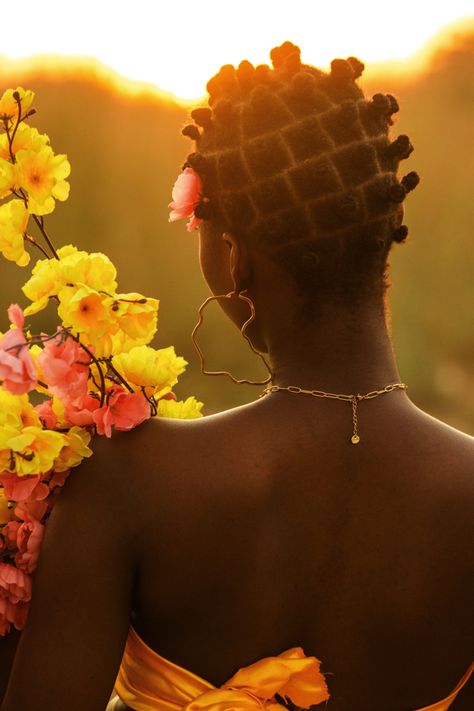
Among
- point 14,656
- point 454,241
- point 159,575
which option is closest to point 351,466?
point 159,575

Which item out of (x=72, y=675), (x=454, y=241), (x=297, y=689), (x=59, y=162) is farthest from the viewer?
(x=454, y=241)

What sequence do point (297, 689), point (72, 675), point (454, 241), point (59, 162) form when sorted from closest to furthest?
point (72, 675)
point (297, 689)
point (59, 162)
point (454, 241)

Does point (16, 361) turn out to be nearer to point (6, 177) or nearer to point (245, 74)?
point (6, 177)

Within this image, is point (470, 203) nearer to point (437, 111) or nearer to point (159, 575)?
point (437, 111)

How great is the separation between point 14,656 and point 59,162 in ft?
2.99

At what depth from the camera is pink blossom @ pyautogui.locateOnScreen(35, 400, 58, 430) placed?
1.95 m

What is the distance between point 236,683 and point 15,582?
0.42 m

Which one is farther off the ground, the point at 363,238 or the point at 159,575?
the point at 363,238

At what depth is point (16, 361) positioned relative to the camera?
1768 millimetres

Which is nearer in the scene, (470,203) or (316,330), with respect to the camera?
(316,330)

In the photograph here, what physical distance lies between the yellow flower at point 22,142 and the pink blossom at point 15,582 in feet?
2.52

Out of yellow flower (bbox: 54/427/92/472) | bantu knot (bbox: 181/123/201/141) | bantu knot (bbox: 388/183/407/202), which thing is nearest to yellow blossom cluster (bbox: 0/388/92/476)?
yellow flower (bbox: 54/427/92/472)

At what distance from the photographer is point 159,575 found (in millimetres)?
1801

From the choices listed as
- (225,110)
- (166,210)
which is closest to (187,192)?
(225,110)
